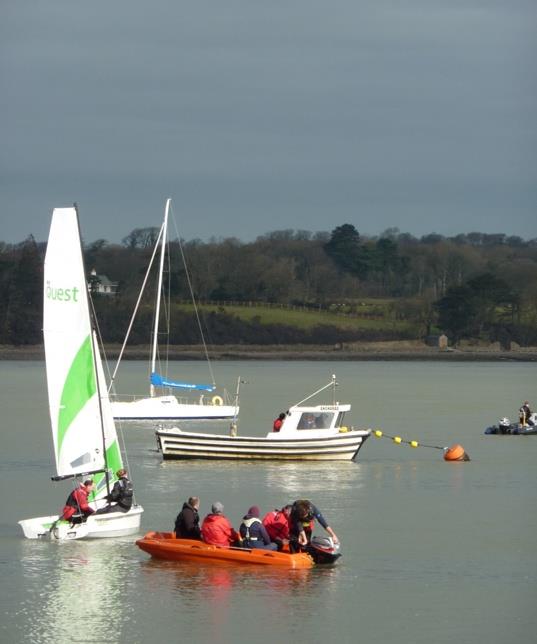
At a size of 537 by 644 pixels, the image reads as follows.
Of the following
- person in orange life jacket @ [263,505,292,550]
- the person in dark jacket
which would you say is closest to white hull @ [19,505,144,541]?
the person in dark jacket

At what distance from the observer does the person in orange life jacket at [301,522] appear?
24656mm

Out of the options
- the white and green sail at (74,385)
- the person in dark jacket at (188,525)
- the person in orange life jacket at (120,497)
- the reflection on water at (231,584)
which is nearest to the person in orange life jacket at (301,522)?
the reflection on water at (231,584)

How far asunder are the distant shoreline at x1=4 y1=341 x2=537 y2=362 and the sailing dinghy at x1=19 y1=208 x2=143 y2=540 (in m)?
144

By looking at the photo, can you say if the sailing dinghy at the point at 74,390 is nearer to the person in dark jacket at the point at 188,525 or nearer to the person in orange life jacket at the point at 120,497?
the person in orange life jacket at the point at 120,497

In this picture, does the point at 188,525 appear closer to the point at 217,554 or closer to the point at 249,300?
the point at 217,554

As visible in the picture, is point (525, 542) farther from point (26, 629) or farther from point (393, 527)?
point (26, 629)

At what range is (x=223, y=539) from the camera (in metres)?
25.1

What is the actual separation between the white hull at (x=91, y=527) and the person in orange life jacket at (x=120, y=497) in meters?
0.11

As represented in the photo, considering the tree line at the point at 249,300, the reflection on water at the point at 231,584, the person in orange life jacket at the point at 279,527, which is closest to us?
the reflection on water at the point at 231,584

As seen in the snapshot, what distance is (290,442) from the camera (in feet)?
131

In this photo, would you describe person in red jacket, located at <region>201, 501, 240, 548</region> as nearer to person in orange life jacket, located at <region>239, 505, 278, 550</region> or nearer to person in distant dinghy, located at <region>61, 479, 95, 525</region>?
person in orange life jacket, located at <region>239, 505, 278, 550</region>

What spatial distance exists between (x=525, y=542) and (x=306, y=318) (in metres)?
151

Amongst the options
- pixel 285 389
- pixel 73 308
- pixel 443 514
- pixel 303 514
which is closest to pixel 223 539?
pixel 303 514

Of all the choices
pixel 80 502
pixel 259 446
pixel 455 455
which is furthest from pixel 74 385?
pixel 455 455
